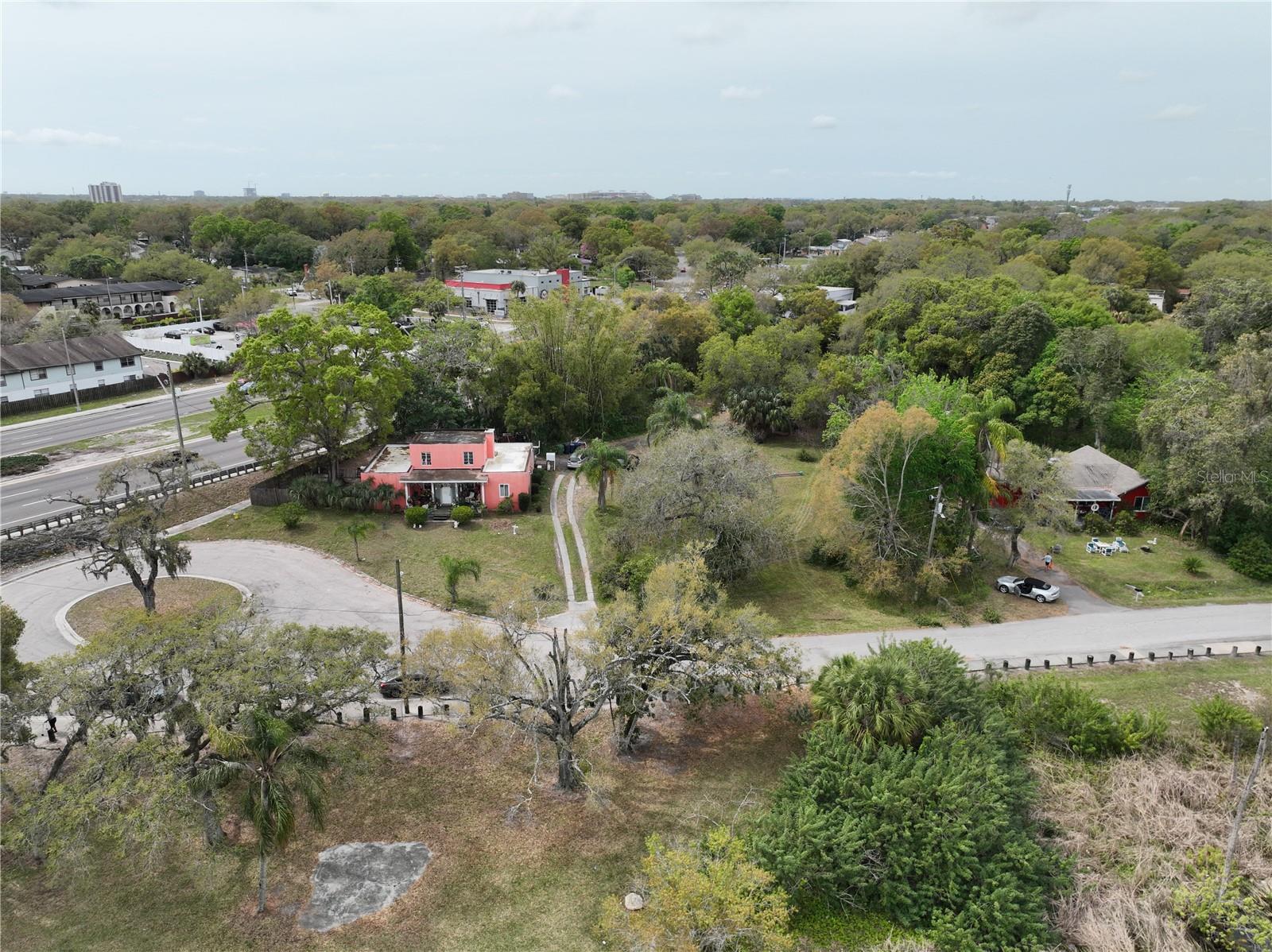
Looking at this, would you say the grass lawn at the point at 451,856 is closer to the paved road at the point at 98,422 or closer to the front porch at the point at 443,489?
the front porch at the point at 443,489

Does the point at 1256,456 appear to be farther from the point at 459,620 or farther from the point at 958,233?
the point at 958,233

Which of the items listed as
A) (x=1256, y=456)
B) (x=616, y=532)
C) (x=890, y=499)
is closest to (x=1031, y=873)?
(x=890, y=499)

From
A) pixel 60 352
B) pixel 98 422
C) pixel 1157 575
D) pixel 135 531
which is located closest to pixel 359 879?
pixel 135 531

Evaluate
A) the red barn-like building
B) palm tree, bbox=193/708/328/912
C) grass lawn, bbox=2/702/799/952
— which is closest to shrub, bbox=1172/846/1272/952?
grass lawn, bbox=2/702/799/952

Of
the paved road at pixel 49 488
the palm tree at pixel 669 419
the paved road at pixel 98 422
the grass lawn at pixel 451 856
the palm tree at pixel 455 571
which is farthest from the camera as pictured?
the paved road at pixel 98 422

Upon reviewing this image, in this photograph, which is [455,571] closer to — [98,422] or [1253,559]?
[1253,559]

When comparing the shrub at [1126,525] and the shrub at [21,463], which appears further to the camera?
→ the shrub at [21,463]

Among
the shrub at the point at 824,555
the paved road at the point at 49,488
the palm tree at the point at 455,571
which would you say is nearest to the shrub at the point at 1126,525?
the shrub at the point at 824,555
